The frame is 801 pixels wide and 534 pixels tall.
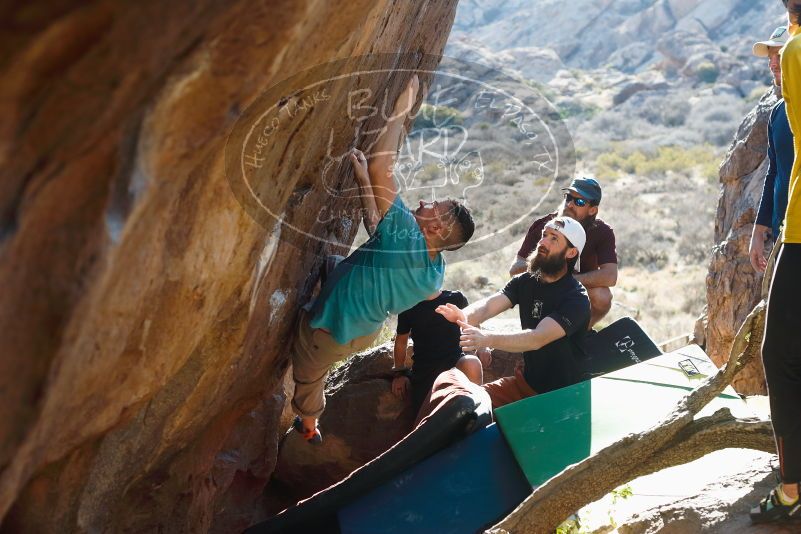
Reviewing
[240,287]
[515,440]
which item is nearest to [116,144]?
[240,287]

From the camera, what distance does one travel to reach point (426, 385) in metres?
5.79

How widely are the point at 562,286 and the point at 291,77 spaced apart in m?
2.62

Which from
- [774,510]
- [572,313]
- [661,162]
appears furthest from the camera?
[661,162]

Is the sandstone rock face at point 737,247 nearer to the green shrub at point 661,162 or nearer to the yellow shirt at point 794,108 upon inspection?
the yellow shirt at point 794,108

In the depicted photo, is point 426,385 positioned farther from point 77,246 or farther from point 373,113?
point 77,246

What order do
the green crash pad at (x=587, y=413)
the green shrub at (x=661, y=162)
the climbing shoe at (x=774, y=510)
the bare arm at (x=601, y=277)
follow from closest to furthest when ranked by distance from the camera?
the climbing shoe at (x=774, y=510), the green crash pad at (x=587, y=413), the bare arm at (x=601, y=277), the green shrub at (x=661, y=162)

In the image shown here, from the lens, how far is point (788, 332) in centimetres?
334

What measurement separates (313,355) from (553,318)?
1467 mm

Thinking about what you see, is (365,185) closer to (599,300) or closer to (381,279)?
(381,279)

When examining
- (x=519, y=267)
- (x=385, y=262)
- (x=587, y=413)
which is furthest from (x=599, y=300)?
(x=385, y=262)

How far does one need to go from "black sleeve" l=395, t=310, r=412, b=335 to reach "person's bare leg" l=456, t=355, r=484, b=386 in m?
0.40

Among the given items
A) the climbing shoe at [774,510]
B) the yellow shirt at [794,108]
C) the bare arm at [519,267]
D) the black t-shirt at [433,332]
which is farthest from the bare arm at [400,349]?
the yellow shirt at [794,108]

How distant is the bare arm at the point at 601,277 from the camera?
21.2 ft

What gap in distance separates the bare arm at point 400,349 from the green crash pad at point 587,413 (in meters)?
1.13
